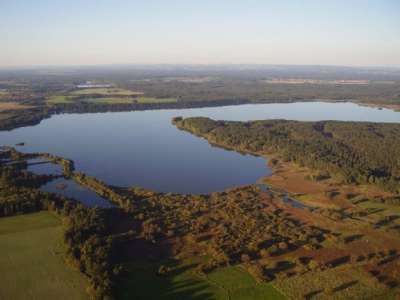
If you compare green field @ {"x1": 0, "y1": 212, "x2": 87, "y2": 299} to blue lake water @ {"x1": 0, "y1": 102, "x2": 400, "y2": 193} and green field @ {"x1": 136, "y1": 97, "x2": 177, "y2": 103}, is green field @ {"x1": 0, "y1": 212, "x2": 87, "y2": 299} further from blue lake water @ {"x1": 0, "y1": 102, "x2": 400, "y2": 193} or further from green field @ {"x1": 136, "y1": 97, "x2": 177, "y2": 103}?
green field @ {"x1": 136, "y1": 97, "x2": 177, "y2": 103}

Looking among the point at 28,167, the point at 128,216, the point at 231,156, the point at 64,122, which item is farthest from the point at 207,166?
the point at 64,122

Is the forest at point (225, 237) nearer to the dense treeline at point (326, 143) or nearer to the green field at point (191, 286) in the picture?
the green field at point (191, 286)

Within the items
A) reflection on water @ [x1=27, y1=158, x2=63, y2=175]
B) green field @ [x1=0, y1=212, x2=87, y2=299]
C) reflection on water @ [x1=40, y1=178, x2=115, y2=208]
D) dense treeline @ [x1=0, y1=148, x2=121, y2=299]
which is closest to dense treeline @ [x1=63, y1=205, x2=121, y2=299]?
dense treeline @ [x1=0, y1=148, x2=121, y2=299]

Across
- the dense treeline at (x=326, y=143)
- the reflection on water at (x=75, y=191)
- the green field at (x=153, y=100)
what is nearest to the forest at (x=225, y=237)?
the reflection on water at (x=75, y=191)

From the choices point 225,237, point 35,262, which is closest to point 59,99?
point 35,262

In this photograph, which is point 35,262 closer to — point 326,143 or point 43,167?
point 43,167

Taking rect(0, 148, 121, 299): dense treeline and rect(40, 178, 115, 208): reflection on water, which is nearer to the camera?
rect(0, 148, 121, 299): dense treeline
